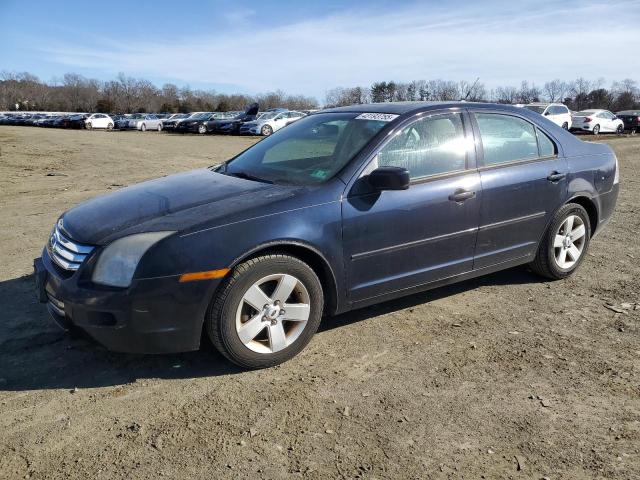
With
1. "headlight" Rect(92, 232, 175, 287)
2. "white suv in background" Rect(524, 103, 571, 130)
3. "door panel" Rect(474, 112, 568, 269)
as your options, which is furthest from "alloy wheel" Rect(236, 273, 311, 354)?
"white suv in background" Rect(524, 103, 571, 130)

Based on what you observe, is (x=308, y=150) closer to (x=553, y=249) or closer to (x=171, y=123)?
(x=553, y=249)

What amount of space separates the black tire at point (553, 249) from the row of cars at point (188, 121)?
20284mm

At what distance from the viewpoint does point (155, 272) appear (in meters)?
2.97

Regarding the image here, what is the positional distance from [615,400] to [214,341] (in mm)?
2342

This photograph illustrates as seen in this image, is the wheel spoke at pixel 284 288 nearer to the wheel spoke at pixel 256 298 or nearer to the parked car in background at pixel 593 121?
the wheel spoke at pixel 256 298

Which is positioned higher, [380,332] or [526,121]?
[526,121]

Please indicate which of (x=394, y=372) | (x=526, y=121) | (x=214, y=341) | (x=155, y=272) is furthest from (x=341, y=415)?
(x=526, y=121)

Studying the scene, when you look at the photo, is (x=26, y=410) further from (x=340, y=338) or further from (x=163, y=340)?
(x=340, y=338)

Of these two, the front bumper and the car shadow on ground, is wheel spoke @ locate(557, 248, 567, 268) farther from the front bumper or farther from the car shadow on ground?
the front bumper

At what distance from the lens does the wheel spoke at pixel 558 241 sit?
4.77 m

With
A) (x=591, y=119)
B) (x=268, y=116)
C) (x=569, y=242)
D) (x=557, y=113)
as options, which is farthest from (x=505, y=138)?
(x=268, y=116)

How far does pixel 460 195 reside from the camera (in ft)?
13.1

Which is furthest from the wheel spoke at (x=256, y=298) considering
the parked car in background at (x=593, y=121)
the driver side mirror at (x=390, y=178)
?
the parked car in background at (x=593, y=121)

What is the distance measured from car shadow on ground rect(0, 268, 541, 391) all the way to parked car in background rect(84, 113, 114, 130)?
4709 centimetres
